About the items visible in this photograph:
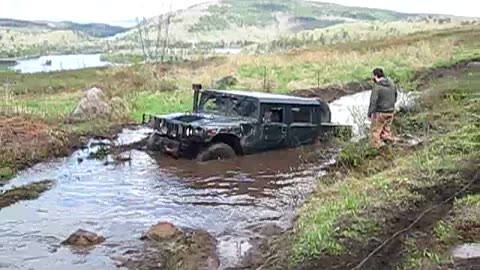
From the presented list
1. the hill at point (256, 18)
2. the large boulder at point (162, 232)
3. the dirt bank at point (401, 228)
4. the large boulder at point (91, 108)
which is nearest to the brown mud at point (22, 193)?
the large boulder at point (162, 232)

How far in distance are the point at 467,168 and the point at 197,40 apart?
108746 mm

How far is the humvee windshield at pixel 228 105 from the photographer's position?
57.1ft

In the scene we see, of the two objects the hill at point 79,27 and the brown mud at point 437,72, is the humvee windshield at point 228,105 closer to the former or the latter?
the brown mud at point 437,72

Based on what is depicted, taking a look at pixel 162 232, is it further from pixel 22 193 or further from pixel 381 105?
pixel 381 105

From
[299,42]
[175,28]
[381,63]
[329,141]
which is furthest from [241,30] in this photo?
[329,141]

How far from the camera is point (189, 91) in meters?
29.6

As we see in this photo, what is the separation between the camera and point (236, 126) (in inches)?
665

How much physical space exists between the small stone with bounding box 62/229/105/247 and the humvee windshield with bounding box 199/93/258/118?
698 centimetres

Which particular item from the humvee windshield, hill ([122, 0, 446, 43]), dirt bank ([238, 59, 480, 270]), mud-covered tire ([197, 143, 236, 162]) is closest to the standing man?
dirt bank ([238, 59, 480, 270])

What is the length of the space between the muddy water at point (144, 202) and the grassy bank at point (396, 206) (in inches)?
41.3

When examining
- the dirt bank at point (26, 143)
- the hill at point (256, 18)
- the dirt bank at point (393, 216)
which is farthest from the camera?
the hill at point (256, 18)

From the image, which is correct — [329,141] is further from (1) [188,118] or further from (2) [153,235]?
(2) [153,235]

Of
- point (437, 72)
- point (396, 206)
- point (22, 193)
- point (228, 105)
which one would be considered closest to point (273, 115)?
point (228, 105)

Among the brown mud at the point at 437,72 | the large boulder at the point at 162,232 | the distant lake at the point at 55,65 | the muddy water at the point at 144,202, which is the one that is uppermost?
the brown mud at the point at 437,72
